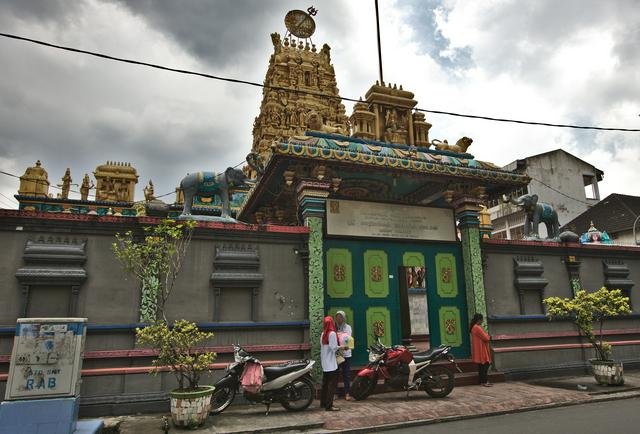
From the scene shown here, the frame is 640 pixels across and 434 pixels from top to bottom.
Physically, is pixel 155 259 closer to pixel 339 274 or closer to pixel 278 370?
pixel 278 370

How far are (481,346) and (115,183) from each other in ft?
61.8

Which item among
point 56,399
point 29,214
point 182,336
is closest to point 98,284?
point 29,214

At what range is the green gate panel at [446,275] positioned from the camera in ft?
36.3

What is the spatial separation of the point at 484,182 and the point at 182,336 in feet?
27.2

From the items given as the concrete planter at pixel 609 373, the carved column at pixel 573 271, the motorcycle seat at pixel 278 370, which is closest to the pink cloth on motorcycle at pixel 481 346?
the concrete planter at pixel 609 373

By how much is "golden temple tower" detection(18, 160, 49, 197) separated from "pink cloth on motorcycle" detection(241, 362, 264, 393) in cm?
1508

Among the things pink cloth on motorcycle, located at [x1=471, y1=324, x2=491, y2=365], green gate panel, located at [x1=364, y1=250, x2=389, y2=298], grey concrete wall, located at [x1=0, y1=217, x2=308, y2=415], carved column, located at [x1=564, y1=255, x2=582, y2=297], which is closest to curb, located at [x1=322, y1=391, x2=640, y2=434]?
pink cloth on motorcycle, located at [x1=471, y1=324, x2=491, y2=365]

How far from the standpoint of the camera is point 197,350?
8250 mm

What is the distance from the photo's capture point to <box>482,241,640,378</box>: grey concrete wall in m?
11.0

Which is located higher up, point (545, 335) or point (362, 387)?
point (545, 335)

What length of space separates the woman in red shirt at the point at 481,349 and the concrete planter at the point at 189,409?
6375 mm

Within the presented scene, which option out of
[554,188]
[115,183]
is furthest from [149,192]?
[554,188]

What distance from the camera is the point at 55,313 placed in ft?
25.8

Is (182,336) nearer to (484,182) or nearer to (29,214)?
(29,214)
